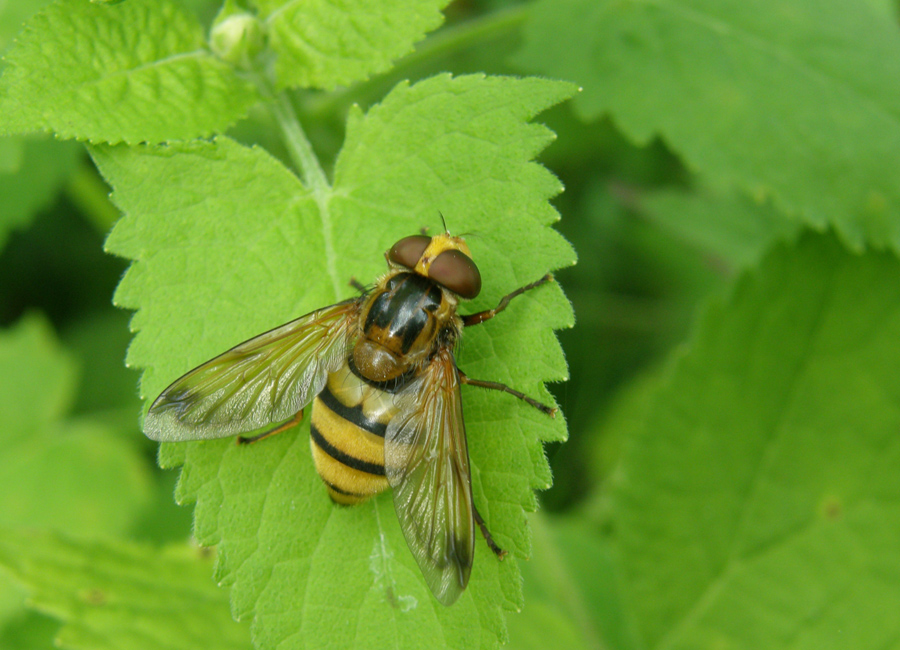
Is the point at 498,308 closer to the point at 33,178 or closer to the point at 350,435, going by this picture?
the point at 350,435

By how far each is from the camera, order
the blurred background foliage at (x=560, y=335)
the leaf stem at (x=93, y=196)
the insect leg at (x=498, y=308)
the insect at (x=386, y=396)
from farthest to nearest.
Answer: the leaf stem at (x=93, y=196), the blurred background foliage at (x=560, y=335), the insect leg at (x=498, y=308), the insect at (x=386, y=396)

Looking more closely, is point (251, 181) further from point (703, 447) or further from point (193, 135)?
point (703, 447)

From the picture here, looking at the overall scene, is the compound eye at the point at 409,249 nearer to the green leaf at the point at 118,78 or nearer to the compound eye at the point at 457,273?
the compound eye at the point at 457,273

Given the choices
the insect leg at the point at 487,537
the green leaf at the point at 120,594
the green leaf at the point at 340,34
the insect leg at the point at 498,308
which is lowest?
the green leaf at the point at 120,594

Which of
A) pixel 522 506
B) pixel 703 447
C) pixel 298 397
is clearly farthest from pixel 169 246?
pixel 703 447

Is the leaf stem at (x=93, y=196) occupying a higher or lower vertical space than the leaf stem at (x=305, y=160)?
lower

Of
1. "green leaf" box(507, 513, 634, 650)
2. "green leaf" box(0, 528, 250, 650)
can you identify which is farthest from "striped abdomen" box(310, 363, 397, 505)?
"green leaf" box(507, 513, 634, 650)

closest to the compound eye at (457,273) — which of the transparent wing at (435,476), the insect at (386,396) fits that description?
the insect at (386,396)
